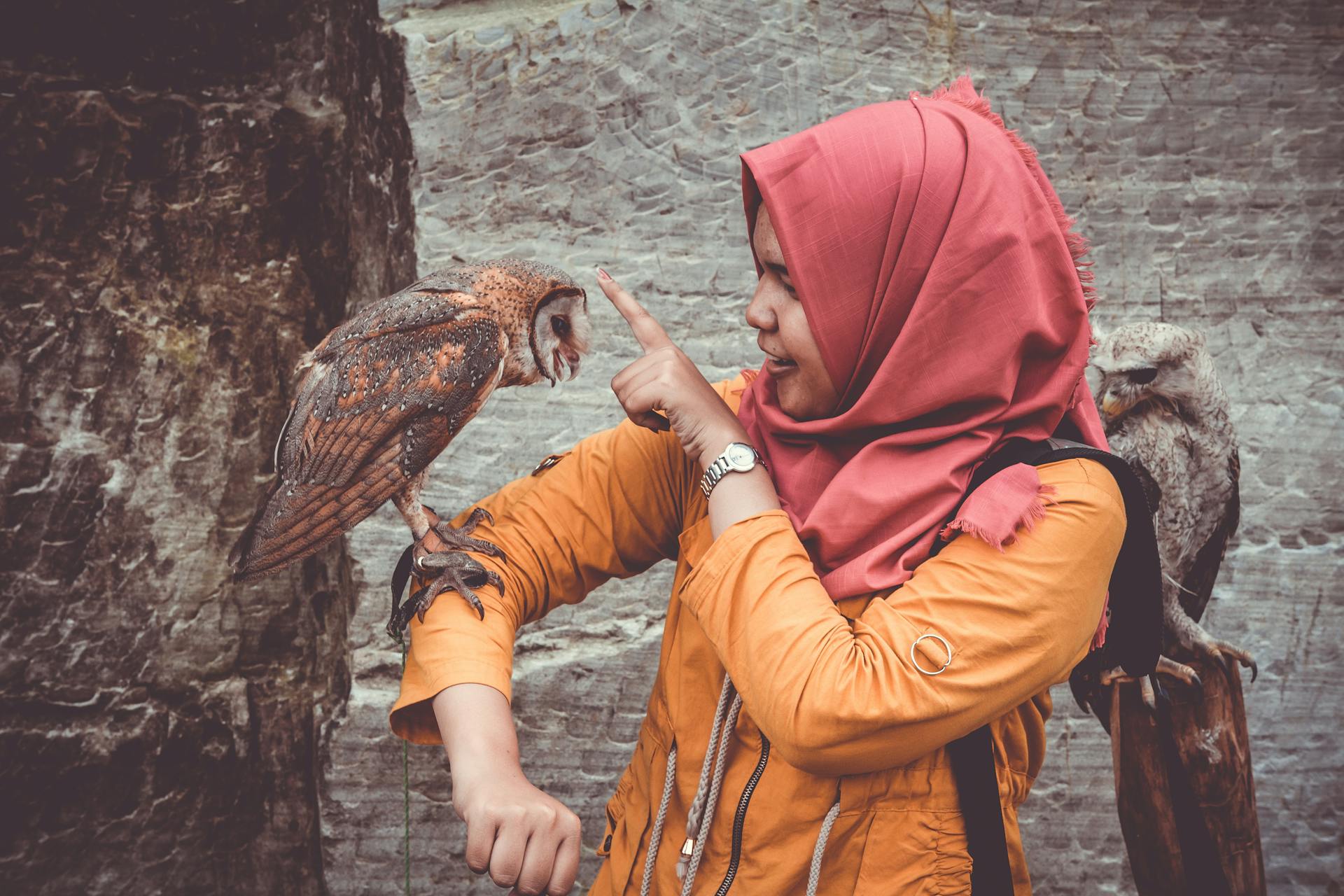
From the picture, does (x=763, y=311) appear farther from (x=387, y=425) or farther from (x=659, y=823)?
(x=659, y=823)

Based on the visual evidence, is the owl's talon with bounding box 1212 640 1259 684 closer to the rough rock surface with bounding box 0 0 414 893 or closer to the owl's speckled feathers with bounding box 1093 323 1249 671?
the owl's speckled feathers with bounding box 1093 323 1249 671

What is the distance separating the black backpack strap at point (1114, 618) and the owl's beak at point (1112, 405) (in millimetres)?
753

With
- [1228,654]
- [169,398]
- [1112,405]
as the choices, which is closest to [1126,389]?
[1112,405]

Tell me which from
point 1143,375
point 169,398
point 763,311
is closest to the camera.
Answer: point 763,311

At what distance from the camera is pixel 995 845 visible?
1097 millimetres

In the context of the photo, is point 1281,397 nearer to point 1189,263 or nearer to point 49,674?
point 1189,263

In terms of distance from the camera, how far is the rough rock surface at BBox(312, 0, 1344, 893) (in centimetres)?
226

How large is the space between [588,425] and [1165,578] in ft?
4.73

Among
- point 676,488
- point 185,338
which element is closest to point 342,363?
point 676,488

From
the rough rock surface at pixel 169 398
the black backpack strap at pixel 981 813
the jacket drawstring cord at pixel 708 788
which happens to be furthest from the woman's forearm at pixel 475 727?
the rough rock surface at pixel 169 398

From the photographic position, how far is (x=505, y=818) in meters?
1.02

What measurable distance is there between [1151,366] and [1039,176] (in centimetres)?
75

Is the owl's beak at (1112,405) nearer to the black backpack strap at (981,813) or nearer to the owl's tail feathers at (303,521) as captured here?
the black backpack strap at (981,813)

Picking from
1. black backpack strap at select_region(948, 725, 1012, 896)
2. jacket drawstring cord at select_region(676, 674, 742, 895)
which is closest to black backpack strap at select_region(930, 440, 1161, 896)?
black backpack strap at select_region(948, 725, 1012, 896)
